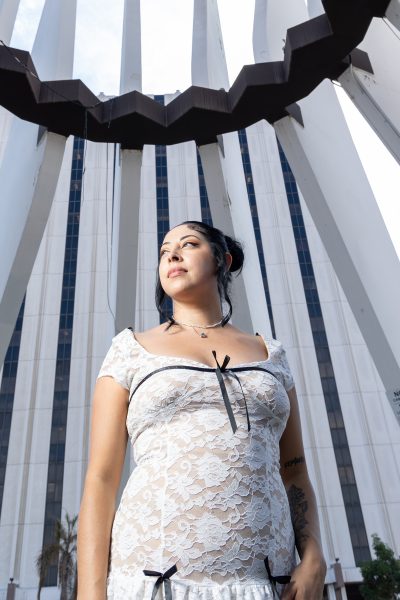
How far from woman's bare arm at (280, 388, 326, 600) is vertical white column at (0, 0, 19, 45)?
9641 mm

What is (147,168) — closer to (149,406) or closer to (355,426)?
(355,426)

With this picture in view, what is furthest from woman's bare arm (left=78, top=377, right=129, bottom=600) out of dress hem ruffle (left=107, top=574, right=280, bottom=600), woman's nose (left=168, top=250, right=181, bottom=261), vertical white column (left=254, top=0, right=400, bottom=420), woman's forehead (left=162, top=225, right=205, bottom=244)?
vertical white column (left=254, top=0, right=400, bottom=420)

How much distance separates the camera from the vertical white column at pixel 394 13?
737cm

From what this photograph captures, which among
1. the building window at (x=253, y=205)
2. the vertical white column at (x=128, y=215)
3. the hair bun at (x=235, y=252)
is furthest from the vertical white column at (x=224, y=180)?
the building window at (x=253, y=205)

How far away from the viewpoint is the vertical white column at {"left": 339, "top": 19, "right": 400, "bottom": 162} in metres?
8.39

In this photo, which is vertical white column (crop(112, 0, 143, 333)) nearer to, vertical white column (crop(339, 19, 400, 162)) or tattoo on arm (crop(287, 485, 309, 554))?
vertical white column (crop(339, 19, 400, 162))

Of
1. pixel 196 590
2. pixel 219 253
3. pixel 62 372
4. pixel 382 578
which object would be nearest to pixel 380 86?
pixel 219 253

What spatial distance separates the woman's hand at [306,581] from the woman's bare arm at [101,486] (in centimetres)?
54

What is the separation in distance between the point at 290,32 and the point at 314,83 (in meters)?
0.97

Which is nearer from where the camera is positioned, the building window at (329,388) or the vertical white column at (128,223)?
the vertical white column at (128,223)

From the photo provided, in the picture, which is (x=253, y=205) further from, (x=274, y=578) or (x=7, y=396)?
(x=274, y=578)

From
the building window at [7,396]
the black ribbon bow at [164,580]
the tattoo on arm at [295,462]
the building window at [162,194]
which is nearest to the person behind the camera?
the black ribbon bow at [164,580]

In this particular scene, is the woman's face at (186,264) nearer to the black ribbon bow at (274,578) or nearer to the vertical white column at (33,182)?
the black ribbon bow at (274,578)

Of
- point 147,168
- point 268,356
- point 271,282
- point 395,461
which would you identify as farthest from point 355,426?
point 268,356
